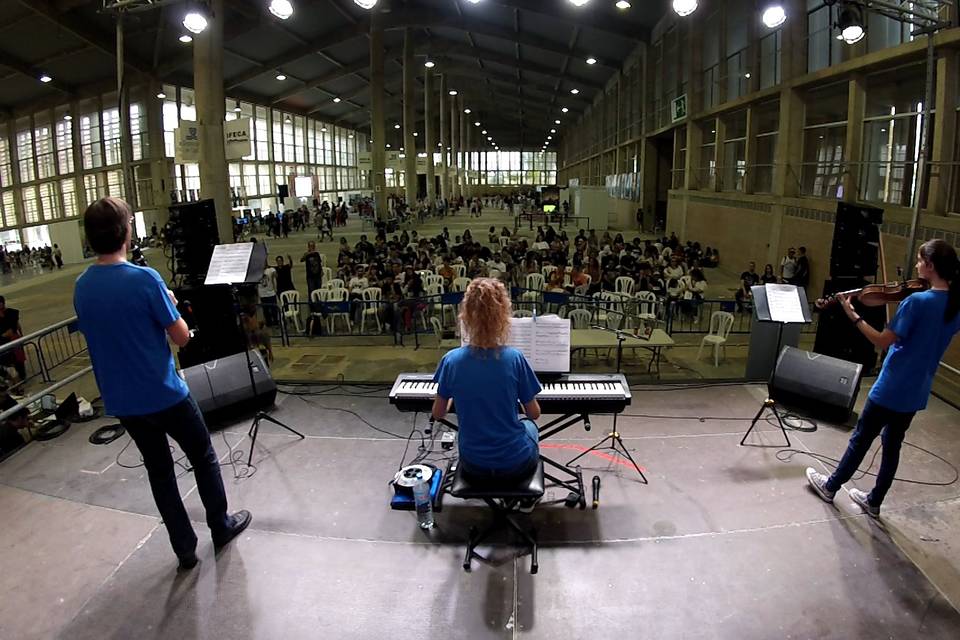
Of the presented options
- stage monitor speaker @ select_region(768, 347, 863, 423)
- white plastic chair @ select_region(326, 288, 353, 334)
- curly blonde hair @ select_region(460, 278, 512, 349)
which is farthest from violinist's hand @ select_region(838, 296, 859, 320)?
white plastic chair @ select_region(326, 288, 353, 334)

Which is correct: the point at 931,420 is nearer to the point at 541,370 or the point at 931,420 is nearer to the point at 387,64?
the point at 541,370

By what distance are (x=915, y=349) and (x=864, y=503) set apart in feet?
3.60

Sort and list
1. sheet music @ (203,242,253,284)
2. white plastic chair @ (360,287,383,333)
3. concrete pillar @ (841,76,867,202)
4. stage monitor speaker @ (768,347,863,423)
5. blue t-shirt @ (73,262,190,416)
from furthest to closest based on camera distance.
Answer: concrete pillar @ (841,76,867,202) → white plastic chair @ (360,287,383,333) → sheet music @ (203,242,253,284) → stage monitor speaker @ (768,347,863,423) → blue t-shirt @ (73,262,190,416)

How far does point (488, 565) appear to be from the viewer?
11.7 ft

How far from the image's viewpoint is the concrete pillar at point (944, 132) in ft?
27.6

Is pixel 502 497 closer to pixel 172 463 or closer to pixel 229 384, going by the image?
pixel 172 463

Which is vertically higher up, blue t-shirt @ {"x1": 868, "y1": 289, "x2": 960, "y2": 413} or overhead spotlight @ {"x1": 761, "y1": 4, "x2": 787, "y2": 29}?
overhead spotlight @ {"x1": 761, "y1": 4, "x2": 787, "y2": 29}

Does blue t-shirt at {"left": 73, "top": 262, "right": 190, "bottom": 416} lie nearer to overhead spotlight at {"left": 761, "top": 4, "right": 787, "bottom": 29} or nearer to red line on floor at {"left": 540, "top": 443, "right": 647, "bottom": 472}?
red line on floor at {"left": 540, "top": 443, "right": 647, "bottom": 472}

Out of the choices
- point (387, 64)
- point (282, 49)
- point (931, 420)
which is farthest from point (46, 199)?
point (931, 420)

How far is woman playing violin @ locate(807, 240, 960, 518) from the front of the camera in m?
3.52

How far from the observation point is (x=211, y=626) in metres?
3.13

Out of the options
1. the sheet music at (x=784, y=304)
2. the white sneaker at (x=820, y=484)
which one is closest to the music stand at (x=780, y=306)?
the sheet music at (x=784, y=304)

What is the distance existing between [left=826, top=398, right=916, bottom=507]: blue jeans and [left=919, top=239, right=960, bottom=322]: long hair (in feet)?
2.11

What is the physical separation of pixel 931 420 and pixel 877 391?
2419 millimetres
